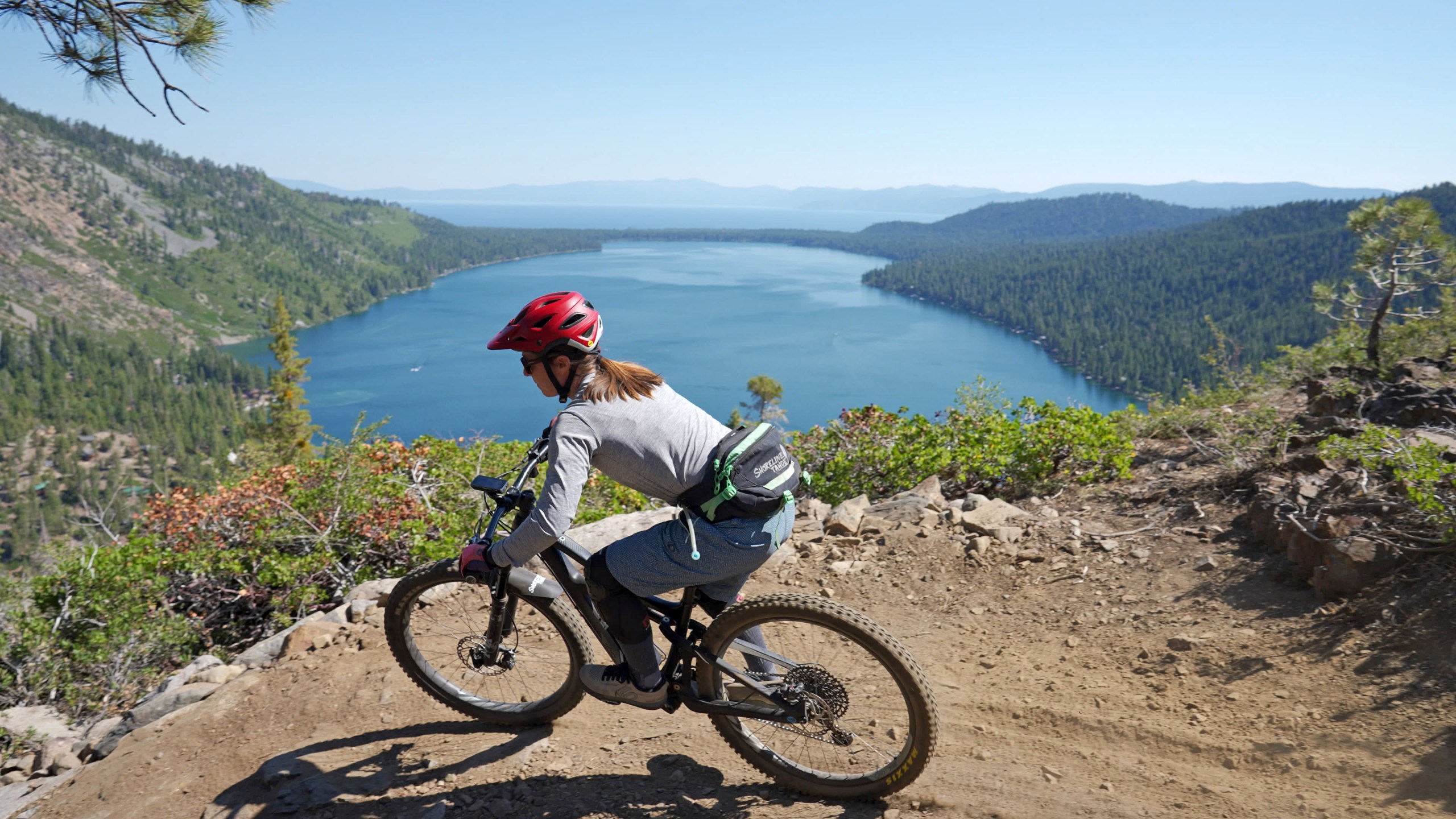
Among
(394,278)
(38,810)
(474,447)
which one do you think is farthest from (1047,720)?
(394,278)

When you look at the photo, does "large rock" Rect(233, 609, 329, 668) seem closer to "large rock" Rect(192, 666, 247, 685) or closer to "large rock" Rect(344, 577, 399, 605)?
"large rock" Rect(192, 666, 247, 685)

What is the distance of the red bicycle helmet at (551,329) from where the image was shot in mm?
2951

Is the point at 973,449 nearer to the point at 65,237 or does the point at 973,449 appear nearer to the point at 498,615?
the point at 498,615

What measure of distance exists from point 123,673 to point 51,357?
163394mm

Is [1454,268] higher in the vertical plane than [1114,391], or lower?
higher

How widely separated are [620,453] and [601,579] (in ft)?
2.16

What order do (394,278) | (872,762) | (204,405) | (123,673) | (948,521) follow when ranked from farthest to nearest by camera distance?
(394,278) → (204,405) → (948,521) → (123,673) → (872,762)

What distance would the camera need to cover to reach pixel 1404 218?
966 centimetres

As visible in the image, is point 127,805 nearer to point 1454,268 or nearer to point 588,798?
point 588,798

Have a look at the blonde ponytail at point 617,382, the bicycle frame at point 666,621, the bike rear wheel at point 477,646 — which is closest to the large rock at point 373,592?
the bike rear wheel at point 477,646

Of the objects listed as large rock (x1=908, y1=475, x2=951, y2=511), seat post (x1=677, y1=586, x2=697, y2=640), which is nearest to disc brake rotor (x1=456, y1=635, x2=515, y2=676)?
seat post (x1=677, y1=586, x2=697, y2=640)

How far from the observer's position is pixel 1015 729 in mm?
3664

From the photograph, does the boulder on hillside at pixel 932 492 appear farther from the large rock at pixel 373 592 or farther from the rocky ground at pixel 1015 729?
the large rock at pixel 373 592

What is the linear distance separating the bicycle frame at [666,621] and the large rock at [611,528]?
2676 millimetres
